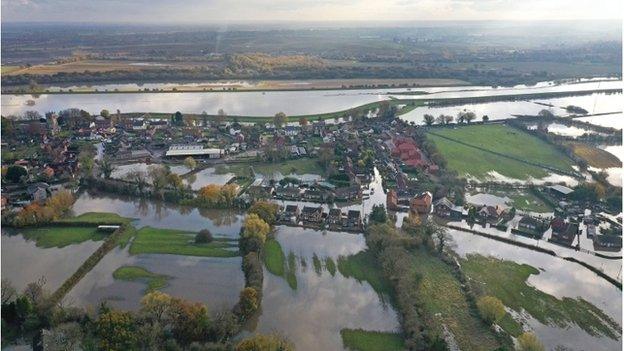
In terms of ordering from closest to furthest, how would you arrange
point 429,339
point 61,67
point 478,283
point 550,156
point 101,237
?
point 429,339
point 478,283
point 101,237
point 550,156
point 61,67

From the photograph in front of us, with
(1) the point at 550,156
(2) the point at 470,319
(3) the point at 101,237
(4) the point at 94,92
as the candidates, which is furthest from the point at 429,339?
(4) the point at 94,92

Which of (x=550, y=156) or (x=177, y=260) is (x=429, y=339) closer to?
(x=177, y=260)

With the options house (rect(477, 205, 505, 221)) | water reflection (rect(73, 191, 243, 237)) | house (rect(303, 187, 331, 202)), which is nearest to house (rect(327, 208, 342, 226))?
house (rect(303, 187, 331, 202))

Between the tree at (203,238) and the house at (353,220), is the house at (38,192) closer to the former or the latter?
the tree at (203,238)

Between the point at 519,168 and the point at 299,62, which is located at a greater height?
the point at 299,62

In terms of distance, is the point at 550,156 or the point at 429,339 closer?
the point at 429,339

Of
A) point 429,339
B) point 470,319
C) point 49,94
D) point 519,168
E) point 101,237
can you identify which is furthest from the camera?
point 49,94
